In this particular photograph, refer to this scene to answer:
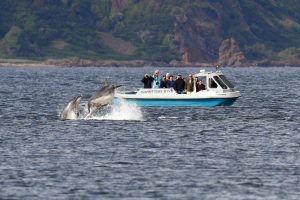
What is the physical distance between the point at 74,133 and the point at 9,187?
71.4ft

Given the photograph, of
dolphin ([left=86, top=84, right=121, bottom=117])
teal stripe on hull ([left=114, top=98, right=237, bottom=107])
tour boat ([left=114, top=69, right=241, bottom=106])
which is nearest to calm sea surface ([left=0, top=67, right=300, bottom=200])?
teal stripe on hull ([left=114, top=98, right=237, bottom=107])

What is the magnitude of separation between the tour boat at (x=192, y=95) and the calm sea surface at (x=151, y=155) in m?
0.84

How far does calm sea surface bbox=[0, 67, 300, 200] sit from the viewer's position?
43.0m

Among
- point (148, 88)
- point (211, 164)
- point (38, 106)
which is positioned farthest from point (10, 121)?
point (211, 164)

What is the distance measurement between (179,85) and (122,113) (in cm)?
526

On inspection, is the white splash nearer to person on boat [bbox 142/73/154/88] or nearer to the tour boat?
the tour boat

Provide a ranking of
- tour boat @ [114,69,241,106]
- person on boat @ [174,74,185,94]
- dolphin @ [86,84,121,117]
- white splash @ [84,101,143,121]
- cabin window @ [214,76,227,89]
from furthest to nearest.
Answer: cabin window @ [214,76,227,89], tour boat @ [114,69,241,106], person on boat @ [174,74,185,94], white splash @ [84,101,143,121], dolphin @ [86,84,121,117]

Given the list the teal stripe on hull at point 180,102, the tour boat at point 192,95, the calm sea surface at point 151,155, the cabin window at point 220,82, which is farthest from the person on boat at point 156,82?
the cabin window at point 220,82

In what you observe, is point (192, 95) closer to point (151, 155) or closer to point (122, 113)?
point (122, 113)

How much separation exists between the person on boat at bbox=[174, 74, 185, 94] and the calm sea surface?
1.84 meters

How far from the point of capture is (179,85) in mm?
84000

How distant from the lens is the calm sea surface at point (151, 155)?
42969 mm

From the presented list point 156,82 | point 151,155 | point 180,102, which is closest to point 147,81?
point 156,82

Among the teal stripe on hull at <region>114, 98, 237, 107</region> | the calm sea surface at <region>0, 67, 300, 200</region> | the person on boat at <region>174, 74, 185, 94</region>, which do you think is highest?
the person on boat at <region>174, 74, 185, 94</region>
